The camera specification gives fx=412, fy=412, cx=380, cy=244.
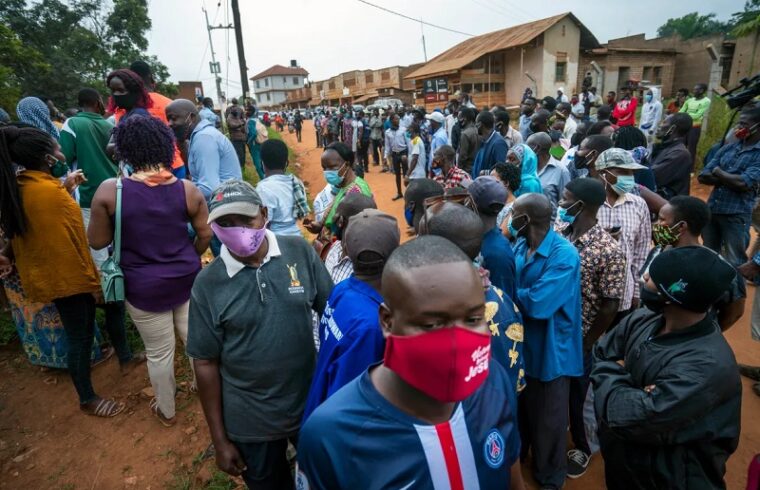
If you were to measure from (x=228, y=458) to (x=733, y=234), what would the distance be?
5.21 m

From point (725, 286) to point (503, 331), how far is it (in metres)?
0.90

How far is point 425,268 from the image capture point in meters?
1.13

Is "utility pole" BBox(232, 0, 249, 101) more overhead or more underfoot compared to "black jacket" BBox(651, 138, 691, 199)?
more overhead

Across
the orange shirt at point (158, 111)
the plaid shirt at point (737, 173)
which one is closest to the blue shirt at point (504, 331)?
the orange shirt at point (158, 111)

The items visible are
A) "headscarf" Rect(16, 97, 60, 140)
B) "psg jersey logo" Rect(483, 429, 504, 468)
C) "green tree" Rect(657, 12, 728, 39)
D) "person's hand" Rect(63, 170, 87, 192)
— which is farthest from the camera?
"green tree" Rect(657, 12, 728, 39)

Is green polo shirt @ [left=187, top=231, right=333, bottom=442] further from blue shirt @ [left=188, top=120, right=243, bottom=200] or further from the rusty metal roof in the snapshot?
the rusty metal roof

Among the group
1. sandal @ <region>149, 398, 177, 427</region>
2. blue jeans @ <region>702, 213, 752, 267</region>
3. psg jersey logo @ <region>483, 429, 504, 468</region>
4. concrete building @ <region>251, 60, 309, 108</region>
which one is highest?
concrete building @ <region>251, 60, 309, 108</region>

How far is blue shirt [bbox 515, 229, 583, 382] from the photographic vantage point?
2.31 m

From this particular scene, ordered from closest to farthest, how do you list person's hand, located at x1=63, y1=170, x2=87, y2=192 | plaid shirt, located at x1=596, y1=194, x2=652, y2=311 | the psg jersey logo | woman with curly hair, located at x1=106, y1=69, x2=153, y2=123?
the psg jersey logo < plaid shirt, located at x1=596, y1=194, x2=652, y2=311 < person's hand, located at x1=63, y1=170, x2=87, y2=192 < woman with curly hair, located at x1=106, y1=69, x2=153, y2=123

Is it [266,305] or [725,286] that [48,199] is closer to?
[266,305]

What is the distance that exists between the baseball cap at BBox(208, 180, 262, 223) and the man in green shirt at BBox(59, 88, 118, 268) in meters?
2.55

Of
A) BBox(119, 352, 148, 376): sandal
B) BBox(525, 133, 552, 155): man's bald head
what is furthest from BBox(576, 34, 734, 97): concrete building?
BBox(119, 352, 148, 376): sandal

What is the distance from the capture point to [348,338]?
1.56 metres

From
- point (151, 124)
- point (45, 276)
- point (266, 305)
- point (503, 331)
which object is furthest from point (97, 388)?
point (503, 331)
